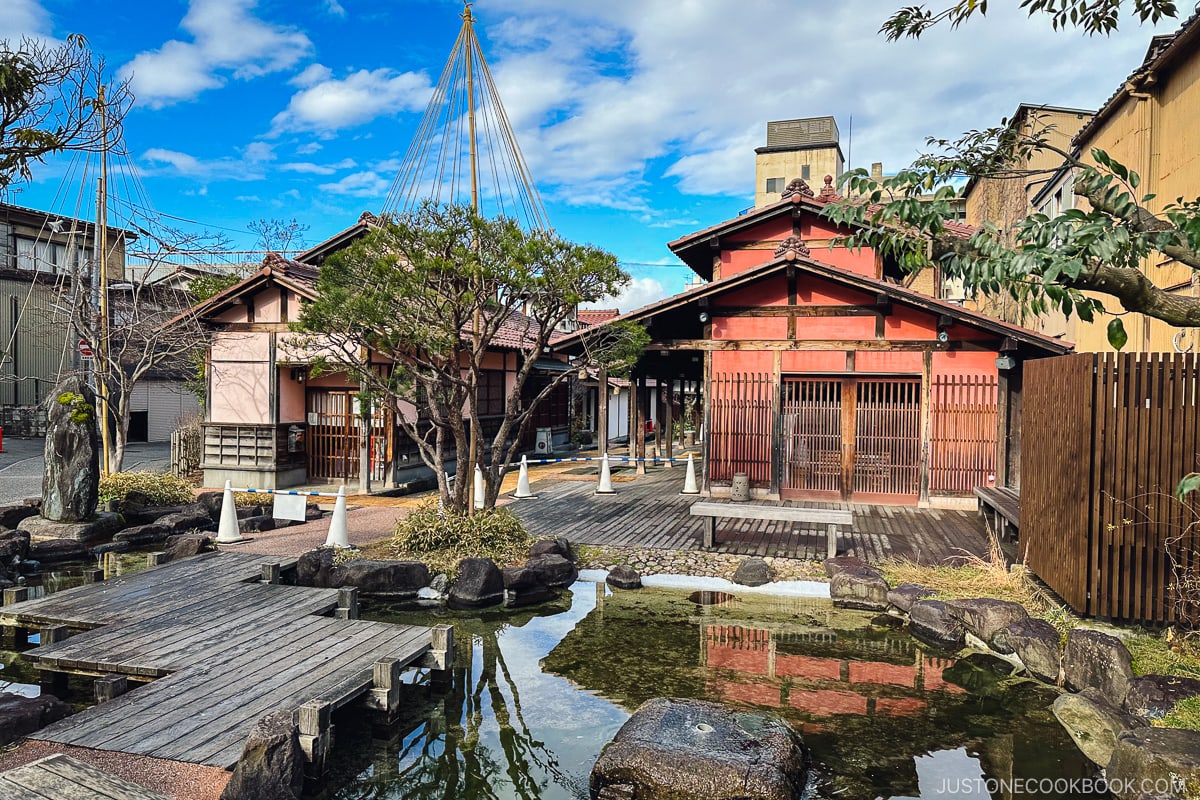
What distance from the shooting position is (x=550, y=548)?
9.60 metres

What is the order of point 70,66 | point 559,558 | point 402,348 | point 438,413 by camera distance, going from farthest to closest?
point 402,348 → point 438,413 → point 559,558 → point 70,66

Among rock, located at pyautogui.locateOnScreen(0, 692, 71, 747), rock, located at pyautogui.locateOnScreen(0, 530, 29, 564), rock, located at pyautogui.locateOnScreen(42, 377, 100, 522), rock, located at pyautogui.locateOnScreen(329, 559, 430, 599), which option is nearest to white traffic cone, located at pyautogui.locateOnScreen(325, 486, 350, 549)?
rock, located at pyautogui.locateOnScreen(329, 559, 430, 599)

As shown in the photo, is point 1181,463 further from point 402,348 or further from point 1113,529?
point 402,348

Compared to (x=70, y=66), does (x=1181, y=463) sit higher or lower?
lower

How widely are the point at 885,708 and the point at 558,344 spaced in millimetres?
8799

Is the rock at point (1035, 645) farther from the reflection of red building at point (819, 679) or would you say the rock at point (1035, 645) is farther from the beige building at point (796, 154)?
the beige building at point (796, 154)

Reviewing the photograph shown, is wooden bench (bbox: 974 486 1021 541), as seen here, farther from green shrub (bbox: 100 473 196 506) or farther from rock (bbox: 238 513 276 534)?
green shrub (bbox: 100 473 196 506)

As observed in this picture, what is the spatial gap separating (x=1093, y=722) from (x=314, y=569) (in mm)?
8180

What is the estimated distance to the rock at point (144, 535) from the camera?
435 inches

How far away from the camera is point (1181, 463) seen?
6145 millimetres

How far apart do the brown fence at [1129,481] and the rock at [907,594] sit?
1.45 m

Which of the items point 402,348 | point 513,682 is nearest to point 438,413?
point 402,348

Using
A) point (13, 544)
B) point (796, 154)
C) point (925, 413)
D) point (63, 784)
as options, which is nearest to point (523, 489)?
point (925, 413)

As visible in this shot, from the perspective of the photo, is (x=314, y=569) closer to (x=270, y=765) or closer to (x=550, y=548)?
(x=550, y=548)
